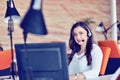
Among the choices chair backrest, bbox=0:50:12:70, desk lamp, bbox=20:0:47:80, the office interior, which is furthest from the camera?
the office interior

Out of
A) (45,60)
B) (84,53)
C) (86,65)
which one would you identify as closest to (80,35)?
(84,53)

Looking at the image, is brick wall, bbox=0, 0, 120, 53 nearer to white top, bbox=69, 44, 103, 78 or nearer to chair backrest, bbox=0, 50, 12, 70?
chair backrest, bbox=0, 50, 12, 70


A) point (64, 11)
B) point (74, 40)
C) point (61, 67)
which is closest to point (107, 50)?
point (74, 40)

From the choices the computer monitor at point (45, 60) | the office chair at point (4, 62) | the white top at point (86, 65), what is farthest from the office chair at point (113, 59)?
the computer monitor at point (45, 60)

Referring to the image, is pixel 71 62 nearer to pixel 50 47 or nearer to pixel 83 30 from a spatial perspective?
pixel 83 30

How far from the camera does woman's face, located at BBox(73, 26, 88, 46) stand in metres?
3.28

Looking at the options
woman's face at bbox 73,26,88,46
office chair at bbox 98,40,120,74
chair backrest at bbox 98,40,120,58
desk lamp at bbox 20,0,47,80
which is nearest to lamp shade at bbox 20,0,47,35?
desk lamp at bbox 20,0,47,80

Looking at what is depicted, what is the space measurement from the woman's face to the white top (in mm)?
148

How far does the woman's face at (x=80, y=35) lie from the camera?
3.28m

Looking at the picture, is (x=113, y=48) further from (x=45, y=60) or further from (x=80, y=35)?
(x=45, y=60)

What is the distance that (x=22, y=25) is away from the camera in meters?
1.34

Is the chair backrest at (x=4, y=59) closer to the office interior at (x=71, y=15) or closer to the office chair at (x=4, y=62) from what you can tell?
the office chair at (x=4, y=62)

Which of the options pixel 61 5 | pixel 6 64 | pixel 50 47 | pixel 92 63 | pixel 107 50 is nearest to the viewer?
pixel 50 47

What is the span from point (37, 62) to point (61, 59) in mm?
153
